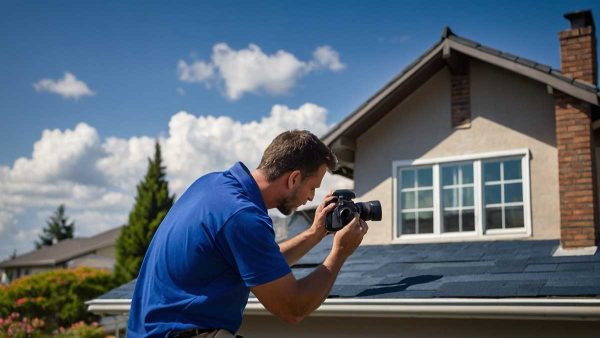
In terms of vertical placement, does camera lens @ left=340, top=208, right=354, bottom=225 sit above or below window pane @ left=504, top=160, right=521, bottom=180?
below

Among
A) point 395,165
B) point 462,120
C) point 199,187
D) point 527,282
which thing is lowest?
point 527,282

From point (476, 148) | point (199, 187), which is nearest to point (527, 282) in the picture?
A: point (476, 148)

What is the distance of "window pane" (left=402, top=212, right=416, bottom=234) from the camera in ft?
34.1

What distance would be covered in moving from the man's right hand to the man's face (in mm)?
249

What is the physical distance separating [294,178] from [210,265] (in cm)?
57

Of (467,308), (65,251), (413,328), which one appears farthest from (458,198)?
(65,251)

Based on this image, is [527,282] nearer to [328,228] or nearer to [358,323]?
[358,323]

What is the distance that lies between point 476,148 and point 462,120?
1.78 ft

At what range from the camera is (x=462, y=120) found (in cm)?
1025

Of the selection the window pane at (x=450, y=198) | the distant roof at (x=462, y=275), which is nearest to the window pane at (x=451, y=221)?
the window pane at (x=450, y=198)

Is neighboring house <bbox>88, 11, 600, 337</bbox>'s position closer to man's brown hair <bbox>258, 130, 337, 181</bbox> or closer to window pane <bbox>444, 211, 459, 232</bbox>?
window pane <bbox>444, 211, 459, 232</bbox>

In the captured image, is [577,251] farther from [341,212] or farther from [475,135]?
[341,212]

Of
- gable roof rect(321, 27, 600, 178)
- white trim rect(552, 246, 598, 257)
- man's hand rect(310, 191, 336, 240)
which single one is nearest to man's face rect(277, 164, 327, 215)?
man's hand rect(310, 191, 336, 240)

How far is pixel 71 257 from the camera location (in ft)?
135
